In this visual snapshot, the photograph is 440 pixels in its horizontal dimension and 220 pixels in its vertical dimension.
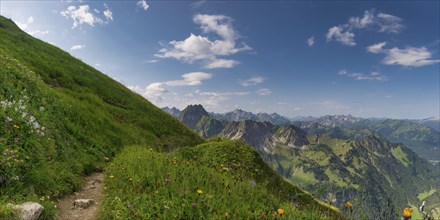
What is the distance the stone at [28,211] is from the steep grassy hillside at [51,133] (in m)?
0.71

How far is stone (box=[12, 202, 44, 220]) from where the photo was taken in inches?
282

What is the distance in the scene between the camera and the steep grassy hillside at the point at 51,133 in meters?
10.0

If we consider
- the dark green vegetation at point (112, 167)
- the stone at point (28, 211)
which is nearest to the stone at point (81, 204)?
the dark green vegetation at point (112, 167)

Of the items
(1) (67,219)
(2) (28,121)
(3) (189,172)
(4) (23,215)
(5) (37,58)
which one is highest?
(5) (37,58)

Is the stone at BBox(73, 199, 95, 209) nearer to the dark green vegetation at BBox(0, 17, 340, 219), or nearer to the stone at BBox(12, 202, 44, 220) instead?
the dark green vegetation at BBox(0, 17, 340, 219)

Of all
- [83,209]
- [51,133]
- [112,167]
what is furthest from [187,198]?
[51,133]

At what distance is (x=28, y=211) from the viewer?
7.35m

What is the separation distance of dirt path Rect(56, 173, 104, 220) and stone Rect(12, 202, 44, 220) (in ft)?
4.16

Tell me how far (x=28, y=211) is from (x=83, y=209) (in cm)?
303

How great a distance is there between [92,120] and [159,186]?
16212 mm

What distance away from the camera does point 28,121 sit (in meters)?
13.1

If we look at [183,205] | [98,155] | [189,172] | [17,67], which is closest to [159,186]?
[189,172]

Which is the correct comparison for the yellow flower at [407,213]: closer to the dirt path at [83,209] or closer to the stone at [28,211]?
the stone at [28,211]

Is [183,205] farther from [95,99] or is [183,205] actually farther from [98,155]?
[95,99]
